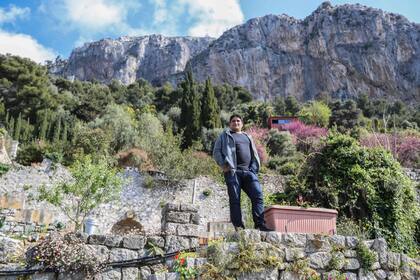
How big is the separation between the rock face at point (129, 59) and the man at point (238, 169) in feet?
225

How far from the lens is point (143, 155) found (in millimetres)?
20828

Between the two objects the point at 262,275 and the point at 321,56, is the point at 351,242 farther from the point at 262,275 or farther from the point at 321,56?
the point at 321,56

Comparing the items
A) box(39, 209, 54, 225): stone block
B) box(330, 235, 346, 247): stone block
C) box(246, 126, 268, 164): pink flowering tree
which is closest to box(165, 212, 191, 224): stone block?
box(330, 235, 346, 247): stone block

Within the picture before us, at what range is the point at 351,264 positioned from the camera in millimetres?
5375

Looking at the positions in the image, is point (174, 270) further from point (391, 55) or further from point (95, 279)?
point (391, 55)

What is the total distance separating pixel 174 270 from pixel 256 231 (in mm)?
1087

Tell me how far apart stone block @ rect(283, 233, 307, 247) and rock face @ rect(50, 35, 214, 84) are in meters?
69.4

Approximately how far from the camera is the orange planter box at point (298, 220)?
5711 mm

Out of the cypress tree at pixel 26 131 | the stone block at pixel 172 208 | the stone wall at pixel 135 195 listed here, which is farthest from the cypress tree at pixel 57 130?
the stone block at pixel 172 208

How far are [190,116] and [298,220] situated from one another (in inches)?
901

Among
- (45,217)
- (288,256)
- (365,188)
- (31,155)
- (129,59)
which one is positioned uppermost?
(129,59)

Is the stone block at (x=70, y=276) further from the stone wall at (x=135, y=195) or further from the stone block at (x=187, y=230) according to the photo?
the stone wall at (x=135, y=195)

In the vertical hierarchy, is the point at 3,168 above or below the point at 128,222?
above

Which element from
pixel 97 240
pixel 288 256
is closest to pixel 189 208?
pixel 97 240
